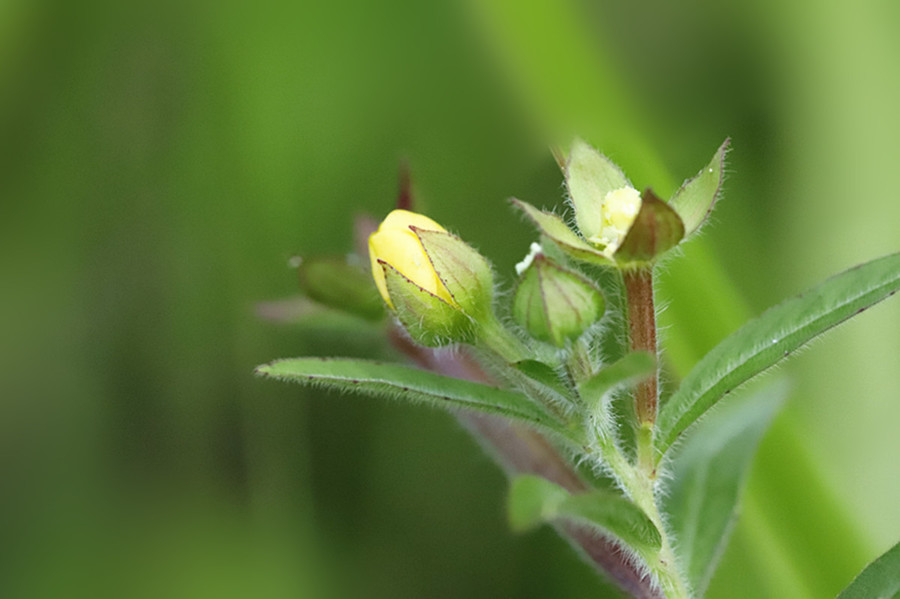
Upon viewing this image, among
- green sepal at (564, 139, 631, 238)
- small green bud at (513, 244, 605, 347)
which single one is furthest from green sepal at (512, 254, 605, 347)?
green sepal at (564, 139, 631, 238)

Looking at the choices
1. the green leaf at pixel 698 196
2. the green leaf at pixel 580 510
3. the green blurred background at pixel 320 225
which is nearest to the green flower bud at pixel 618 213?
the green leaf at pixel 698 196

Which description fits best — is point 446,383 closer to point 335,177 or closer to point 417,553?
point 417,553

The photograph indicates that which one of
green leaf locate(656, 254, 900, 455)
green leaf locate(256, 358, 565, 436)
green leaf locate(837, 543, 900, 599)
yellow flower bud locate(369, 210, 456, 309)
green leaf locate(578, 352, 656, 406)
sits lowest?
green leaf locate(837, 543, 900, 599)

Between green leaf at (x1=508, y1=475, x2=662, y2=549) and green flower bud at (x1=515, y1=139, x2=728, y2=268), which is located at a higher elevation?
green flower bud at (x1=515, y1=139, x2=728, y2=268)

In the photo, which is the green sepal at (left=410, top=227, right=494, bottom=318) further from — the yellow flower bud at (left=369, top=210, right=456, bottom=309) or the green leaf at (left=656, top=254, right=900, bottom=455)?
the green leaf at (left=656, top=254, right=900, bottom=455)

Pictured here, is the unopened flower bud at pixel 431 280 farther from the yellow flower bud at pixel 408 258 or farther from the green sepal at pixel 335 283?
the green sepal at pixel 335 283

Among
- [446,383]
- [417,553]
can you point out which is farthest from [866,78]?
[446,383]

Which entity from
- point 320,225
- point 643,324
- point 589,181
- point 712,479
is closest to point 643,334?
point 643,324
